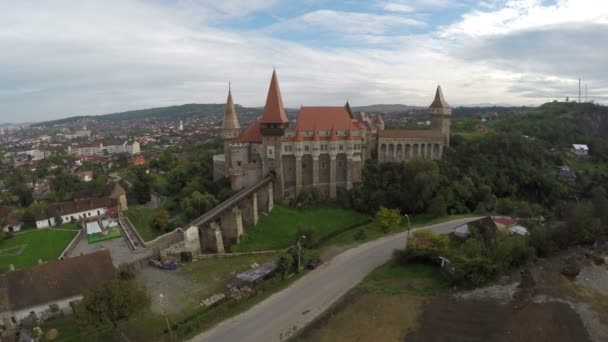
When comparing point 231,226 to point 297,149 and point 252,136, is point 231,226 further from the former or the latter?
point 252,136

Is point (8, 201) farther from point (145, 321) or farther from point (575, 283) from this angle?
point (575, 283)

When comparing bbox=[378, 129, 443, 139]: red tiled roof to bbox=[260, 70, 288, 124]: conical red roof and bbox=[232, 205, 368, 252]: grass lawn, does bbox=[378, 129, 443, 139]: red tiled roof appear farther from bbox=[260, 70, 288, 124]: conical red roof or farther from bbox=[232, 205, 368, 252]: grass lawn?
bbox=[260, 70, 288, 124]: conical red roof

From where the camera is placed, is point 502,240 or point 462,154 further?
point 462,154

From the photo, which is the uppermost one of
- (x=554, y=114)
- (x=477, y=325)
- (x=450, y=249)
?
(x=554, y=114)

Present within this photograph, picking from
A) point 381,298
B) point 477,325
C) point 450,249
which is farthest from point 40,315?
point 450,249

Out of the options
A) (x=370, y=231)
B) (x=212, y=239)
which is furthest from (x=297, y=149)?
(x=212, y=239)

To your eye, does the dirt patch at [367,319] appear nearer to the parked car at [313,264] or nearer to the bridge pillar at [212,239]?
the parked car at [313,264]
